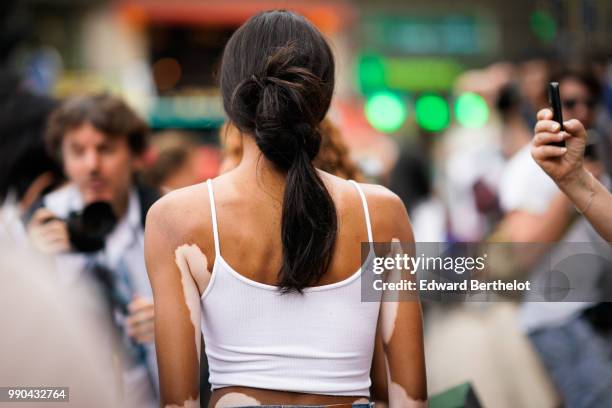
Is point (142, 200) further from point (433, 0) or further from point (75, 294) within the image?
point (433, 0)

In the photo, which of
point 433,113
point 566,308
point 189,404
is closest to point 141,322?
point 189,404

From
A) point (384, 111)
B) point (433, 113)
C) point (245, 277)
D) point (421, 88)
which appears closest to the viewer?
point (245, 277)

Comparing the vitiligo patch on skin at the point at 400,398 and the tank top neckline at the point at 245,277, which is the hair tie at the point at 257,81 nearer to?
the tank top neckline at the point at 245,277

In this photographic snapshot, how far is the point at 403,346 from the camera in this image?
→ 104 inches

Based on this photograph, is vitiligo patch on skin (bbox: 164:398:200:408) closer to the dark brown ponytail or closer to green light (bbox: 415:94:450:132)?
the dark brown ponytail

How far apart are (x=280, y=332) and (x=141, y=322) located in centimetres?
132

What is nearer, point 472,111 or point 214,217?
point 214,217

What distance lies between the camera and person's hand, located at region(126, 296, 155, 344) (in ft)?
12.0

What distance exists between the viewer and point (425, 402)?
8.64 ft

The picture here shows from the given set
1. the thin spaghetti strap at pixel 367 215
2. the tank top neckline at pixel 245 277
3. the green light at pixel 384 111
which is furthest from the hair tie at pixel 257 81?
the green light at pixel 384 111

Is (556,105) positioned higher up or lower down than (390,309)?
higher up

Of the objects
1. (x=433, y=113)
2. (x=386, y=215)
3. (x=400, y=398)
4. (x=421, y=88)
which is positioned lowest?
(x=421, y=88)

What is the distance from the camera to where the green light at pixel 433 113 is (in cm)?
1412

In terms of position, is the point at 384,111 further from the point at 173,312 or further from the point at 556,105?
the point at 173,312
